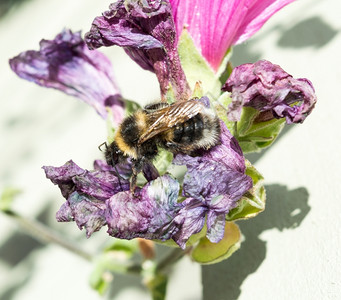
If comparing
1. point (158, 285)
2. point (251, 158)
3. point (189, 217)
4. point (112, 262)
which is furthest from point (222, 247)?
point (112, 262)

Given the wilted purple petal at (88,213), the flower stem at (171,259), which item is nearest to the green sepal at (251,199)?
the wilted purple petal at (88,213)

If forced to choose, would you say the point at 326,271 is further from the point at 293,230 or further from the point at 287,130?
the point at 287,130

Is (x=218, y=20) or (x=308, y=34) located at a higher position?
(x=218, y=20)

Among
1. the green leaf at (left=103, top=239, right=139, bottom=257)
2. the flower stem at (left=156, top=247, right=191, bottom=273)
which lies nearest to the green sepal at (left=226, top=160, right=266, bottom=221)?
the flower stem at (left=156, top=247, right=191, bottom=273)

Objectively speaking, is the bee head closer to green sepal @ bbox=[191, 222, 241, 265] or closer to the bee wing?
the bee wing

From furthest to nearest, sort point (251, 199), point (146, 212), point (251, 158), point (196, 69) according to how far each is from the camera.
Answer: point (251, 158), point (196, 69), point (251, 199), point (146, 212)

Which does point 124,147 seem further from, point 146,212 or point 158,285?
point 158,285
